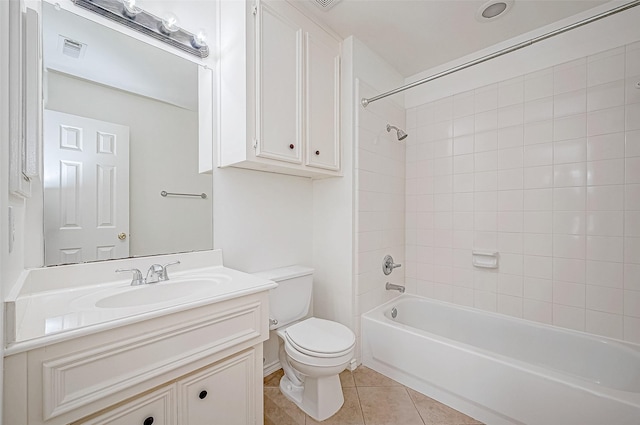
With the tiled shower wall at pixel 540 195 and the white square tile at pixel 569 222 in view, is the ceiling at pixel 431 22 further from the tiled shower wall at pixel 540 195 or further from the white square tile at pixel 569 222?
the white square tile at pixel 569 222

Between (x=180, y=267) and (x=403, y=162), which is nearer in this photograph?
(x=180, y=267)

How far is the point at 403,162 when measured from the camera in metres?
2.52

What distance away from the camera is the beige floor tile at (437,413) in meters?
1.50

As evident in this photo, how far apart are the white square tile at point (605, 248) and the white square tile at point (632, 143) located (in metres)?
0.50

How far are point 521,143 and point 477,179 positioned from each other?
37 cm

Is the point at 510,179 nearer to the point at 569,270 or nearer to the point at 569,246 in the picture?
the point at 569,246

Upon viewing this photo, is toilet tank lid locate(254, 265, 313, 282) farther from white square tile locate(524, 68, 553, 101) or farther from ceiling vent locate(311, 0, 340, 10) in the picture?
white square tile locate(524, 68, 553, 101)

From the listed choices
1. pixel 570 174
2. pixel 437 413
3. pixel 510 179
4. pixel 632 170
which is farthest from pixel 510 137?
pixel 437 413

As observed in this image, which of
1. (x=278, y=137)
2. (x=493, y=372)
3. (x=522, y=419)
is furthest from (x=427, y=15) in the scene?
(x=522, y=419)

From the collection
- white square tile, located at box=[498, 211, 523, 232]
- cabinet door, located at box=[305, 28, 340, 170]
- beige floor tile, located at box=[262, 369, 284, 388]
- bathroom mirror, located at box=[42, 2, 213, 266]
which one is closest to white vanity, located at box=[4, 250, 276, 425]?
bathroom mirror, located at box=[42, 2, 213, 266]

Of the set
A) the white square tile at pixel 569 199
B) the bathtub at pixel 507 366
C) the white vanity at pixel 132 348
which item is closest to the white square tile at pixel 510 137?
the white square tile at pixel 569 199

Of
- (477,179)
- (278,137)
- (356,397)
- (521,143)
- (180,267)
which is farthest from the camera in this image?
(477,179)

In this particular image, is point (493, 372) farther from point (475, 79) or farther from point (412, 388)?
point (475, 79)

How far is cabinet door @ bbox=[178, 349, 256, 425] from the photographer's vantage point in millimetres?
1044
